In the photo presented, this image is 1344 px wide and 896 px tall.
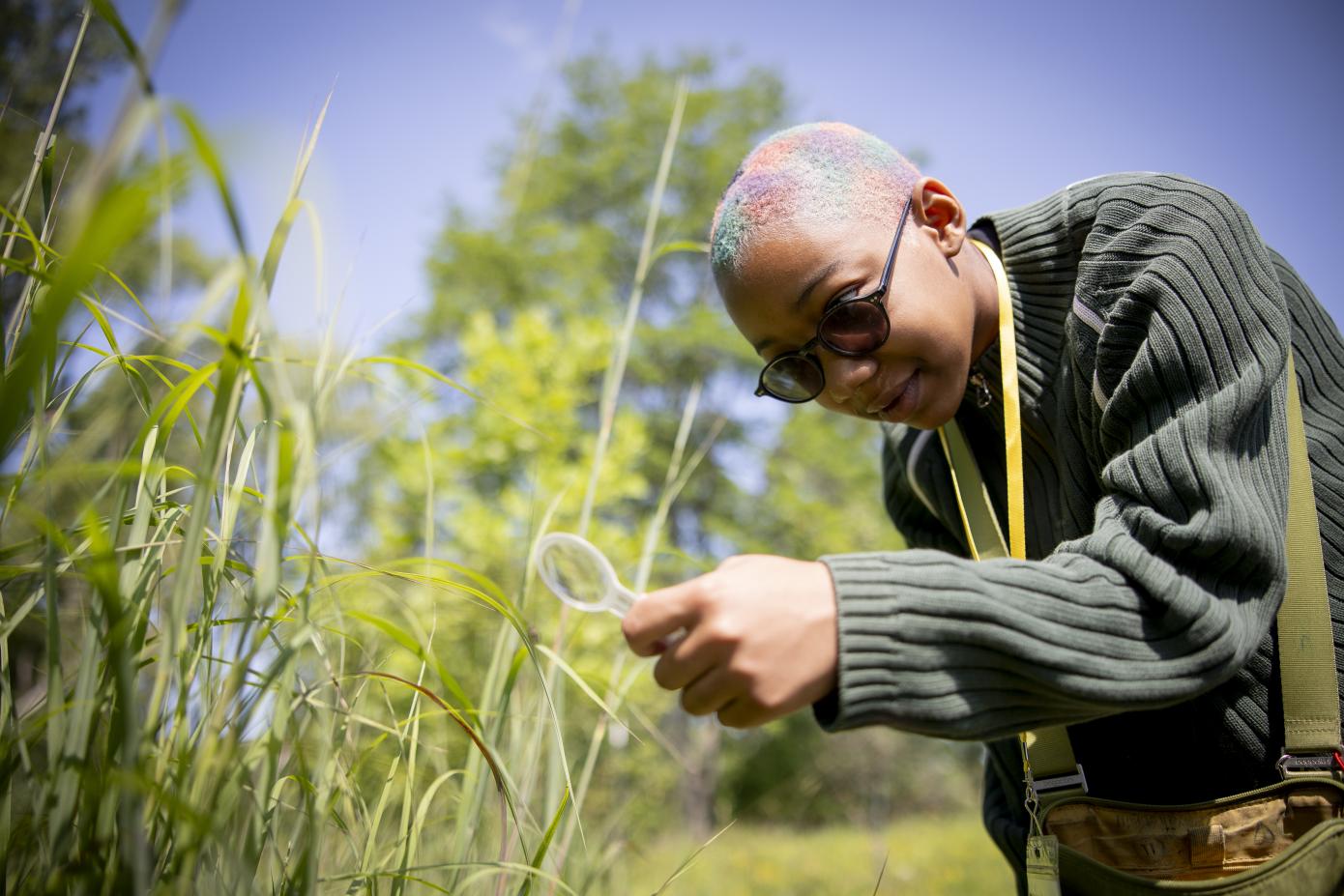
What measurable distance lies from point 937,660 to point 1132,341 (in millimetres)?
530

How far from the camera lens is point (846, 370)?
1208 millimetres

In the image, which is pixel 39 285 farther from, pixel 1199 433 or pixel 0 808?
pixel 1199 433

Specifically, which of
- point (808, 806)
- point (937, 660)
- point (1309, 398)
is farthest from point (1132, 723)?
→ point (808, 806)

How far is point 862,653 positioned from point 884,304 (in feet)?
2.19

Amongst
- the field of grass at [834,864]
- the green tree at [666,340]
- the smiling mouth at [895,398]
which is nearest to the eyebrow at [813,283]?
the smiling mouth at [895,398]

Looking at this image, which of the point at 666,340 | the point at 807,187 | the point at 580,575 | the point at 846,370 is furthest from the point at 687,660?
the point at 666,340

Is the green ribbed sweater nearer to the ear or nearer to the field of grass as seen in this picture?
the ear

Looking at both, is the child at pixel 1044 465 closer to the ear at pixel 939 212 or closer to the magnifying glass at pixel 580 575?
the ear at pixel 939 212

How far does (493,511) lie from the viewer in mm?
6637

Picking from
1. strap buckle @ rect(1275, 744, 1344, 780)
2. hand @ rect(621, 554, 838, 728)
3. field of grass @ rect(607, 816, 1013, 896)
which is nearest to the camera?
hand @ rect(621, 554, 838, 728)

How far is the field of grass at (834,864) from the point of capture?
15.3 feet

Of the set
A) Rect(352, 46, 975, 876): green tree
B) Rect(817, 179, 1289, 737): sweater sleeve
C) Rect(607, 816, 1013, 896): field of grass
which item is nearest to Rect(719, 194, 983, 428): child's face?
Rect(817, 179, 1289, 737): sweater sleeve

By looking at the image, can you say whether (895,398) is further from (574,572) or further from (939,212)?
(574,572)

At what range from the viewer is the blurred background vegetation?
60 centimetres
